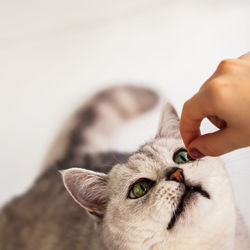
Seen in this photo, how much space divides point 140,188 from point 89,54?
0.61m

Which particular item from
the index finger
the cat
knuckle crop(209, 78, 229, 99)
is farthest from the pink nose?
knuckle crop(209, 78, 229, 99)

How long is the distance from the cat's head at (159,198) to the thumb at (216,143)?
0.12 metres

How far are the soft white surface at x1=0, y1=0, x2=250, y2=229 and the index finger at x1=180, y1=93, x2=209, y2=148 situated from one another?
399 millimetres

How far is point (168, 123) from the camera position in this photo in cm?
73

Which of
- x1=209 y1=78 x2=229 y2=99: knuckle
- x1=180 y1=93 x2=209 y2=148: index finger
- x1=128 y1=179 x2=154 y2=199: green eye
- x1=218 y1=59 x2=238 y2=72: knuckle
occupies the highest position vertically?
x1=218 y1=59 x2=238 y2=72: knuckle

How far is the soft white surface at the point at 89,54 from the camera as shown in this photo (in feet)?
3.19

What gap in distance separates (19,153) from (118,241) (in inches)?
19.2

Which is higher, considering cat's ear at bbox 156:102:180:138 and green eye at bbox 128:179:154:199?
cat's ear at bbox 156:102:180:138

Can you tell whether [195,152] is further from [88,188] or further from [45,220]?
[45,220]

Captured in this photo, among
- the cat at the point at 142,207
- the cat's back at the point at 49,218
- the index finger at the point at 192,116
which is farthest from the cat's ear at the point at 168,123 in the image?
the index finger at the point at 192,116

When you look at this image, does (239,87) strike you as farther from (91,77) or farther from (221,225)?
(91,77)

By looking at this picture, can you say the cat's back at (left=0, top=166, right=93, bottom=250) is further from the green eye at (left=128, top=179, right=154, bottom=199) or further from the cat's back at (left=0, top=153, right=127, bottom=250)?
the green eye at (left=128, top=179, right=154, bottom=199)

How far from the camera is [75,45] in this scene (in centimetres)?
118

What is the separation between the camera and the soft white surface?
3.19 ft
